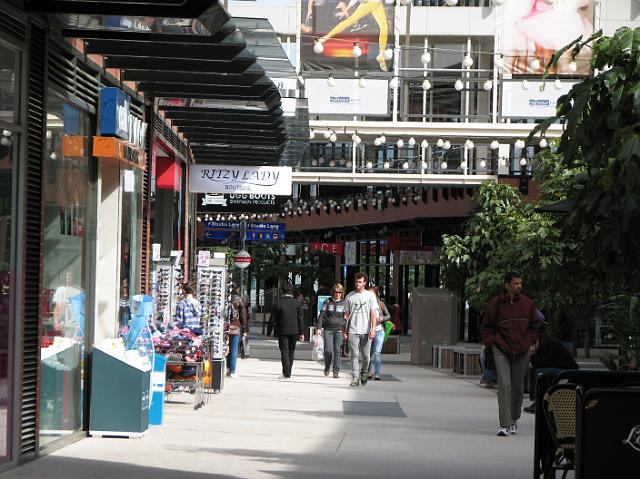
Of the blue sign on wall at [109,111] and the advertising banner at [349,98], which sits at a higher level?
the advertising banner at [349,98]

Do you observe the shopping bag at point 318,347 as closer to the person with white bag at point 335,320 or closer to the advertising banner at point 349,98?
the person with white bag at point 335,320

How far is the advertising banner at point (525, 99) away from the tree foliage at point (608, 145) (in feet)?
83.4

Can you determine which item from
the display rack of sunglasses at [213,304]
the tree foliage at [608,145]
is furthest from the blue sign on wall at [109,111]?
the display rack of sunglasses at [213,304]

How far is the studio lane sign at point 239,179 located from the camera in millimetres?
21922

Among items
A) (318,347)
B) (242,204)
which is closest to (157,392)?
(318,347)

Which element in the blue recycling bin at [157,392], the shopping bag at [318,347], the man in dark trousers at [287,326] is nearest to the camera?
the blue recycling bin at [157,392]

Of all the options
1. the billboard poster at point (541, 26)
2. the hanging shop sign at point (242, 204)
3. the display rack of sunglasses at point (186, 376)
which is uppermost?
the billboard poster at point (541, 26)

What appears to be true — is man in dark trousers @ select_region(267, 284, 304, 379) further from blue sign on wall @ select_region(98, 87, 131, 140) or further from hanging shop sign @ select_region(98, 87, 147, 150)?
blue sign on wall @ select_region(98, 87, 131, 140)

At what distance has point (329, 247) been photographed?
58688 mm

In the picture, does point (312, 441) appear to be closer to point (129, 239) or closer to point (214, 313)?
point (129, 239)

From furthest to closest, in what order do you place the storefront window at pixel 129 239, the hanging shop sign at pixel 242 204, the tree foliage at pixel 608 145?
the hanging shop sign at pixel 242 204 < the storefront window at pixel 129 239 < the tree foliage at pixel 608 145

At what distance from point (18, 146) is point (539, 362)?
22.5 feet

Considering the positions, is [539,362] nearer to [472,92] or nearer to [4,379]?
[4,379]

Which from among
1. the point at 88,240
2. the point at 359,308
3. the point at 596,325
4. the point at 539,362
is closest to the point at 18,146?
the point at 88,240
